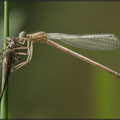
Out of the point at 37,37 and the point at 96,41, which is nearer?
the point at 37,37

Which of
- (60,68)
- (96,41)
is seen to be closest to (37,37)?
(96,41)

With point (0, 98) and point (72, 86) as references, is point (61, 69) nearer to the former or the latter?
point (72, 86)

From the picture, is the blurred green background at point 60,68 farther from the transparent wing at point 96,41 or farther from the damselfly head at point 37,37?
the damselfly head at point 37,37

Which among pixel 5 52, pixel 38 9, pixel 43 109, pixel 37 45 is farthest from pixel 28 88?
pixel 5 52

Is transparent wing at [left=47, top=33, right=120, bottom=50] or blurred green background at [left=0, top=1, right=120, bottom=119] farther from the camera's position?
blurred green background at [left=0, top=1, right=120, bottom=119]

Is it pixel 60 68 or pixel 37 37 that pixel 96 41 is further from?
pixel 60 68

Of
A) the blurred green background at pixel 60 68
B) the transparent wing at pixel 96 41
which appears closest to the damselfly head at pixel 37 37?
the transparent wing at pixel 96 41

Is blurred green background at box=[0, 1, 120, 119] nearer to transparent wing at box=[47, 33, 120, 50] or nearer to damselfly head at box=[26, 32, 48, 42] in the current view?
transparent wing at box=[47, 33, 120, 50]

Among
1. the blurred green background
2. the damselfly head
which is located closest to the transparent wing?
the blurred green background
